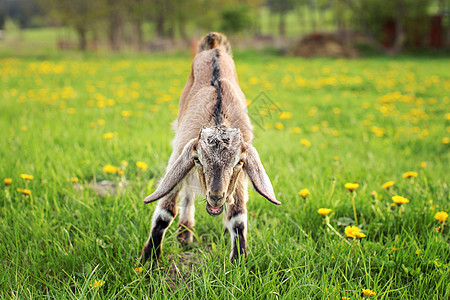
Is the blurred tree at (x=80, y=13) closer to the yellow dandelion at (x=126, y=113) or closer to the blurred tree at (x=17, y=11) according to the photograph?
the yellow dandelion at (x=126, y=113)

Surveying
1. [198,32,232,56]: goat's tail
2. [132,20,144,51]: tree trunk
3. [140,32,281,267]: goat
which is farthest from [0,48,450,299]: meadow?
[132,20,144,51]: tree trunk

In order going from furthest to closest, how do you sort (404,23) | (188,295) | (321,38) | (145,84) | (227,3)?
(227,3) → (404,23) → (321,38) → (145,84) → (188,295)

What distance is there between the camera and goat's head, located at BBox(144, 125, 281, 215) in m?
1.85

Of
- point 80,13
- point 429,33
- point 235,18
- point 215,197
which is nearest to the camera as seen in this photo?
point 215,197

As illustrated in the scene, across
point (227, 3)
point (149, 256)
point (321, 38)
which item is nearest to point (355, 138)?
point (149, 256)

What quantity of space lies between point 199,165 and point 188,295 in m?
0.82

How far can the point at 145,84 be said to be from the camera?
33.7ft

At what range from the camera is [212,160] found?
1.87 meters

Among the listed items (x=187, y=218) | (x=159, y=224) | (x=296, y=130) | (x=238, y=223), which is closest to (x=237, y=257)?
(x=238, y=223)

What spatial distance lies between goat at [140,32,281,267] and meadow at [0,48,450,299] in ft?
0.69

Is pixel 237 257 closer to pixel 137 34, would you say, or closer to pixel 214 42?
pixel 214 42

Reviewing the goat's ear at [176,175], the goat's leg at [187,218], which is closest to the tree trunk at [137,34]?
the goat's leg at [187,218]

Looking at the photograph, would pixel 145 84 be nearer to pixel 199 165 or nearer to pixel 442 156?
pixel 442 156

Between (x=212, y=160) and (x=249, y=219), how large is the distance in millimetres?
1324
